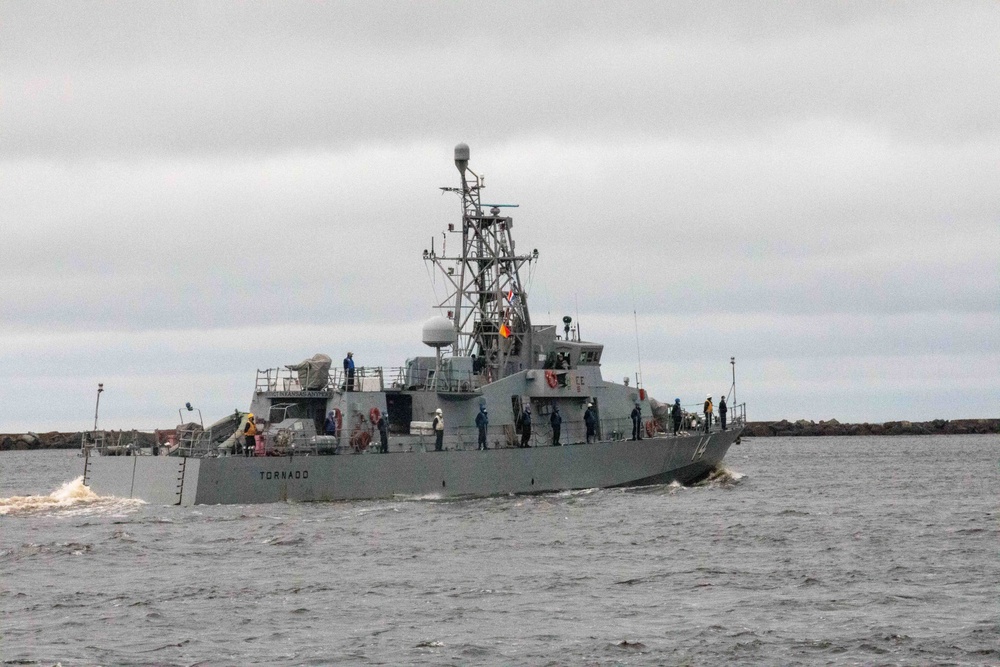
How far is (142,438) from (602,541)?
12693mm

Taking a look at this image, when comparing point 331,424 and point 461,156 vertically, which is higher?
point 461,156

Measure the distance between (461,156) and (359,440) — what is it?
8.86 metres

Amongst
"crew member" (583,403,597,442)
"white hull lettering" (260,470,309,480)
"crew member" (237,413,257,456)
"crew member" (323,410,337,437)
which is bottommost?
"white hull lettering" (260,470,309,480)

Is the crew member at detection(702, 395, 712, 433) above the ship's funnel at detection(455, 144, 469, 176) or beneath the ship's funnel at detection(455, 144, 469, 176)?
beneath

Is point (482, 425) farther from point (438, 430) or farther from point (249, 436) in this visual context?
point (249, 436)

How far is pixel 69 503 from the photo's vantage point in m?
29.8

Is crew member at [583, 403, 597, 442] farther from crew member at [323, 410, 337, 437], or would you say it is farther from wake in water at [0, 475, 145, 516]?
wake in water at [0, 475, 145, 516]

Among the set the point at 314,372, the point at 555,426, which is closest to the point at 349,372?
the point at 314,372

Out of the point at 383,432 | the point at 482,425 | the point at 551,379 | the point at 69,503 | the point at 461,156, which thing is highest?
the point at 461,156

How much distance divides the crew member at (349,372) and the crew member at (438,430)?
2112 mm

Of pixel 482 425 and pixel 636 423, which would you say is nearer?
pixel 482 425

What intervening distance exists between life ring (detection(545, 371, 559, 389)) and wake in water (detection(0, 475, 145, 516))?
35.5 ft

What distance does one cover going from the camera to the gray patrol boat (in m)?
29.4

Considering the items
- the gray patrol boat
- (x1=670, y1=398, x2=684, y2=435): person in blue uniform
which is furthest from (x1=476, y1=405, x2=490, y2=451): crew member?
(x1=670, y1=398, x2=684, y2=435): person in blue uniform
